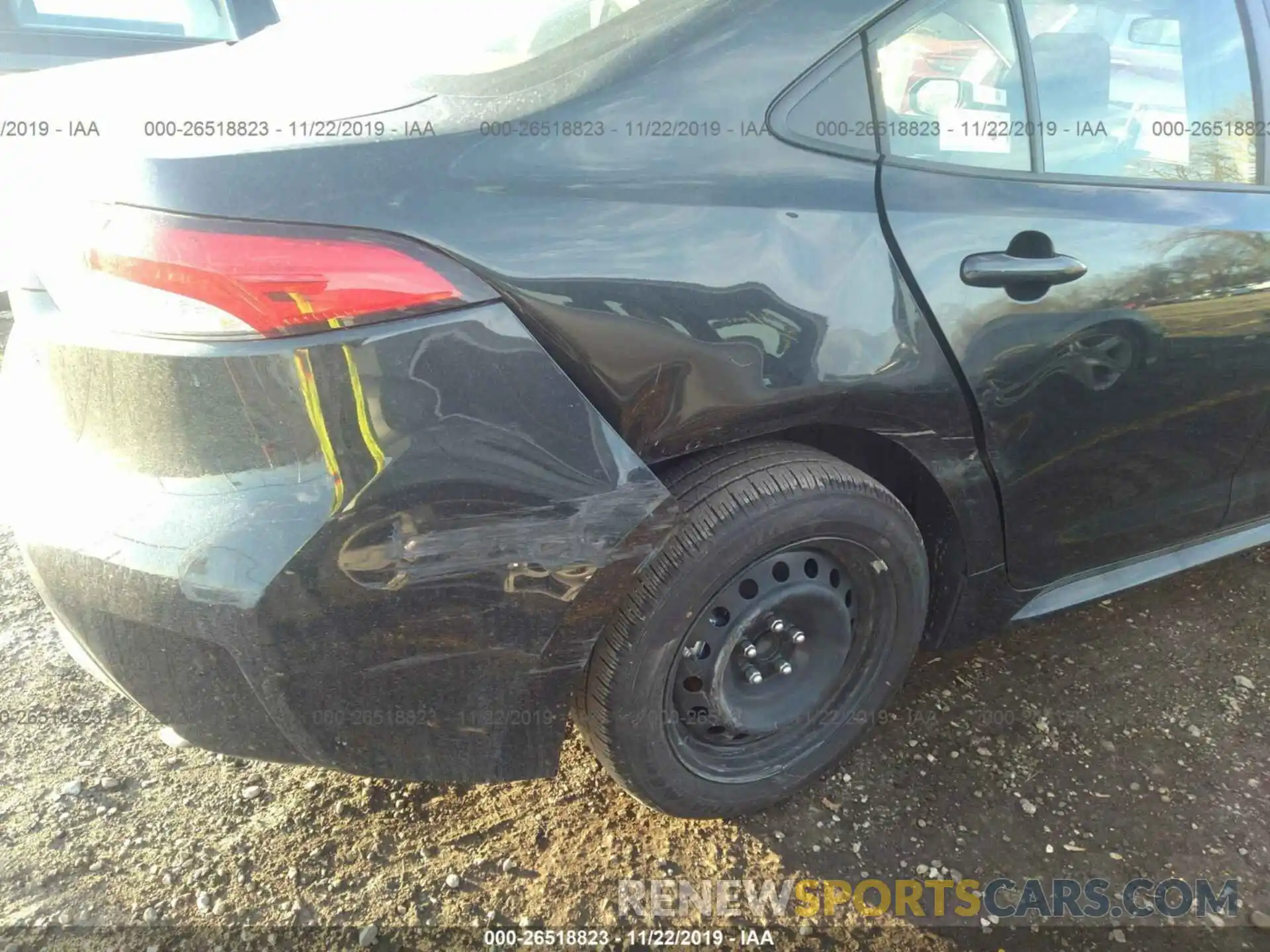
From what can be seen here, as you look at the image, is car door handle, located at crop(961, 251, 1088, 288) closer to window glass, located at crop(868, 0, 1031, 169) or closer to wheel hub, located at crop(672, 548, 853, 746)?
window glass, located at crop(868, 0, 1031, 169)

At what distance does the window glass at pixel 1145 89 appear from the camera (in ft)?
5.84

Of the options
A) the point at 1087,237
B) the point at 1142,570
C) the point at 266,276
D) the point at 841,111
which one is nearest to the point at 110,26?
the point at 266,276

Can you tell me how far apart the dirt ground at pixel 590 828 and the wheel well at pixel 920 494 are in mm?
401

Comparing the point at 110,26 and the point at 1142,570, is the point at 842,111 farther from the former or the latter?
the point at 110,26

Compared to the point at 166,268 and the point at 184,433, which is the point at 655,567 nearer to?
the point at 184,433

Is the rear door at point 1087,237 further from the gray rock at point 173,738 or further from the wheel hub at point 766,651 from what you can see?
the gray rock at point 173,738

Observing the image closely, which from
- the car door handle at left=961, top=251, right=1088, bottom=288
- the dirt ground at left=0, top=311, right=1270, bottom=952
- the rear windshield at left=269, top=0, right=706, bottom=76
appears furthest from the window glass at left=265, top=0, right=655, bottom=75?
the dirt ground at left=0, top=311, right=1270, bottom=952

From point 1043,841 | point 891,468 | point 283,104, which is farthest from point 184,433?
point 1043,841

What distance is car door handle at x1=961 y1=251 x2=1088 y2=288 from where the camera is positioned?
5.29ft

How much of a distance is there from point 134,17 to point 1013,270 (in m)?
4.03

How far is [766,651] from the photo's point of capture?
1833 millimetres

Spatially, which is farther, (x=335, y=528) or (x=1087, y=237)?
(x=1087, y=237)

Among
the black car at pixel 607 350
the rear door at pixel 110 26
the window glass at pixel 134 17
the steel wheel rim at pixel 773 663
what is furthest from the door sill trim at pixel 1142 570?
the window glass at pixel 134 17

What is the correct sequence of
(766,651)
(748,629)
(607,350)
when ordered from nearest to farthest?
1. (607,350)
2. (748,629)
3. (766,651)
